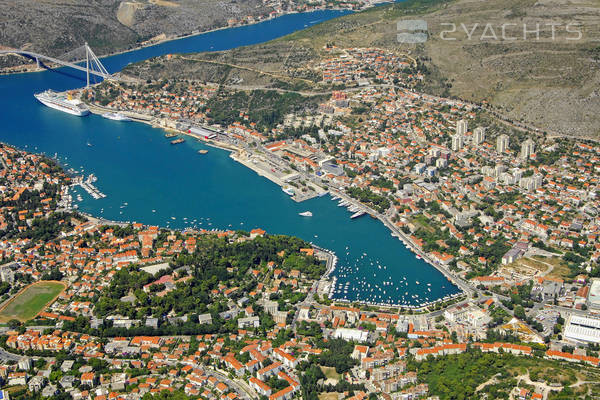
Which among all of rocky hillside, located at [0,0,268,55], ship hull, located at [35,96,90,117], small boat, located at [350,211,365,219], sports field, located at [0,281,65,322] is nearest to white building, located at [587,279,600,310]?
small boat, located at [350,211,365,219]

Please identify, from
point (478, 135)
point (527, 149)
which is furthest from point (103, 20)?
point (527, 149)

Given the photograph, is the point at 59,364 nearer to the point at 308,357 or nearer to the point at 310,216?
the point at 308,357

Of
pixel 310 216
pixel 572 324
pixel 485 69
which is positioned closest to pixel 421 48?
pixel 485 69

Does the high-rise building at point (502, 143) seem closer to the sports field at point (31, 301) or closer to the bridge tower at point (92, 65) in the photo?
the sports field at point (31, 301)

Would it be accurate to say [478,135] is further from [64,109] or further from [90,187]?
[64,109]

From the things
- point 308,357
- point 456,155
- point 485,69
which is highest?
point 485,69

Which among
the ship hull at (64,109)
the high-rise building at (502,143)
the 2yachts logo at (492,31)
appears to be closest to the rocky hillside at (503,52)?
the 2yachts logo at (492,31)
